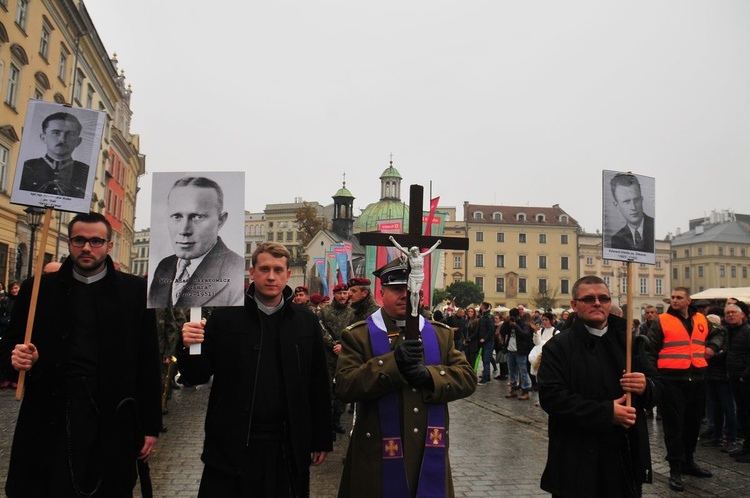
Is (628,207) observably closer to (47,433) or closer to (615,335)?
(615,335)

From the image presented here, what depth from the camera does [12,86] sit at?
2411 cm

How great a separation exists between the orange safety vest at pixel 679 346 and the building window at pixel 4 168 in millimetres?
23236

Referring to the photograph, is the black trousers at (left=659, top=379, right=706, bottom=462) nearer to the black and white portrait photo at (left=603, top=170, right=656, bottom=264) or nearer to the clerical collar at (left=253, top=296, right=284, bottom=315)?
the black and white portrait photo at (left=603, top=170, right=656, bottom=264)

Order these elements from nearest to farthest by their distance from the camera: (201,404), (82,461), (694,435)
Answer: (82,461)
(694,435)
(201,404)

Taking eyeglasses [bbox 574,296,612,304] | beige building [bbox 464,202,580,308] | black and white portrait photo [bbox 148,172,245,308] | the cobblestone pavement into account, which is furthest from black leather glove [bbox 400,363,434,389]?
beige building [bbox 464,202,580,308]

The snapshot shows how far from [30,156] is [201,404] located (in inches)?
341

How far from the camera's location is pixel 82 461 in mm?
3592

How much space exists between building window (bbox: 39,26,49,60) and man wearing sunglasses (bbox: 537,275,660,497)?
2827 centimetres

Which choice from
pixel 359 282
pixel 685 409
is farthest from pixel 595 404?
pixel 359 282

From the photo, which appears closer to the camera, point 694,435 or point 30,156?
point 30,156

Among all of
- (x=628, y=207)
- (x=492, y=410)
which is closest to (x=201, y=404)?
(x=492, y=410)

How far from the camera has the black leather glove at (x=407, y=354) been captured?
3738mm

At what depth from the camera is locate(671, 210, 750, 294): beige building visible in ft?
327

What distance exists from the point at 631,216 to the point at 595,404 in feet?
6.60
